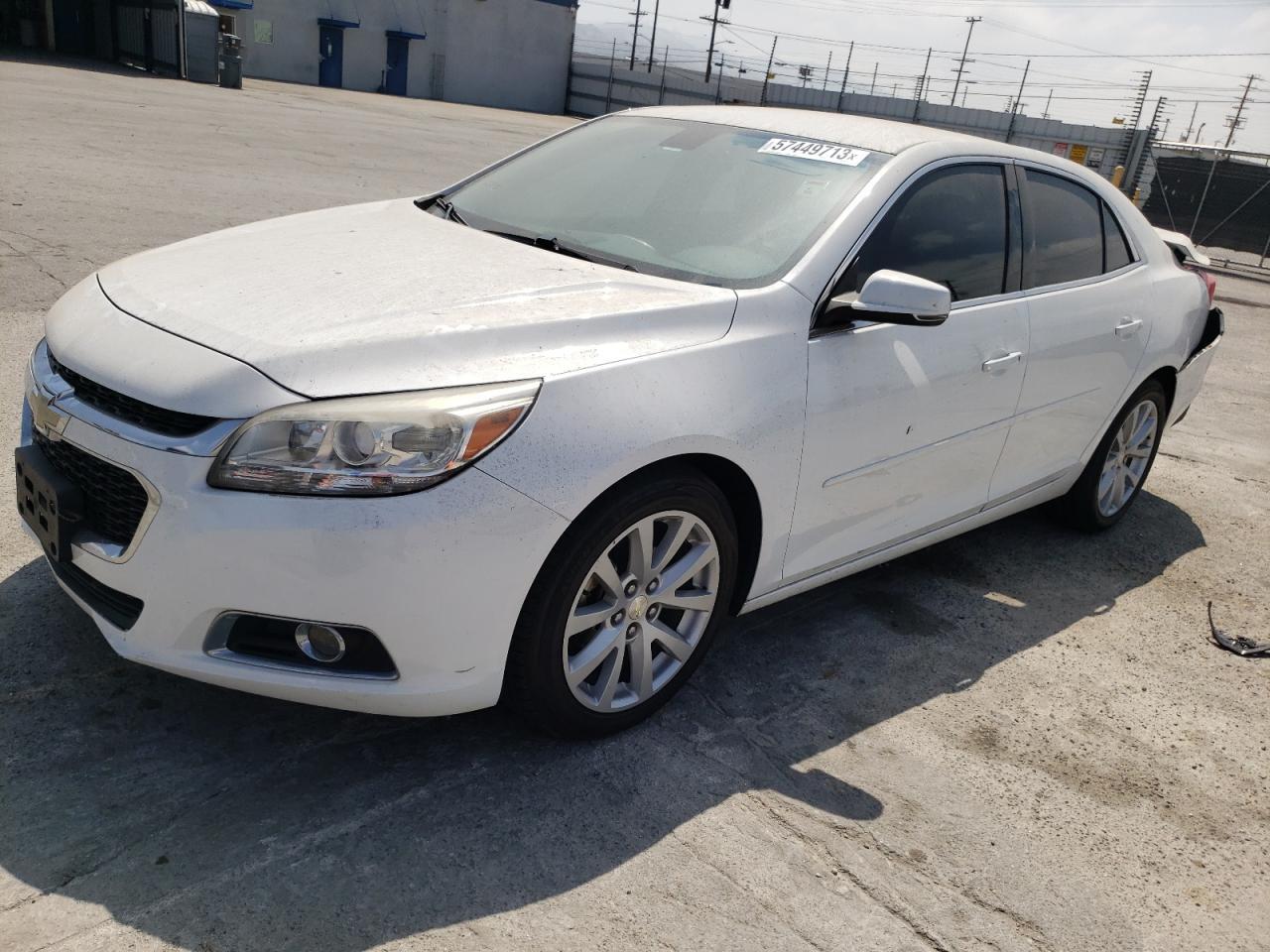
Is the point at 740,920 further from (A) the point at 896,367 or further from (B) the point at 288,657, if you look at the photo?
(A) the point at 896,367

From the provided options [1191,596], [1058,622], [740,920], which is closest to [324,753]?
[740,920]

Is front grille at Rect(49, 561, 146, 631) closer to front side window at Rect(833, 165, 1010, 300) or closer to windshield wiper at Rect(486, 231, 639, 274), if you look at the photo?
windshield wiper at Rect(486, 231, 639, 274)

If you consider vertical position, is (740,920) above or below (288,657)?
below

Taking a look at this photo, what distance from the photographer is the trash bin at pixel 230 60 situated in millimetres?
27578

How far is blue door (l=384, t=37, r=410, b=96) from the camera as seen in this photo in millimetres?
42875

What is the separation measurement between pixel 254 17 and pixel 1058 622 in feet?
135

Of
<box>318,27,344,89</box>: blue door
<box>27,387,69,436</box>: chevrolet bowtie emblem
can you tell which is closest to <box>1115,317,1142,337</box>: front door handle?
<box>27,387,69,436</box>: chevrolet bowtie emblem

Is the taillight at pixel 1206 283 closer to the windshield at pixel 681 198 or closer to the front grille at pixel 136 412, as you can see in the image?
the windshield at pixel 681 198

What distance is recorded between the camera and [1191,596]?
4617mm

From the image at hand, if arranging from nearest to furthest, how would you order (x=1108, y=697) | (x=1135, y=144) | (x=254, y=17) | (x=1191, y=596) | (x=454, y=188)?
(x=1108, y=697) < (x=454, y=188) < (x=1191, y=596) < (x=1135, y=144) < (x=254, y=17)

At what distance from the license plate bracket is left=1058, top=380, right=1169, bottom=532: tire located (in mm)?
4007

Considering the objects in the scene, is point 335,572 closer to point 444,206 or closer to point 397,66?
point 444,206

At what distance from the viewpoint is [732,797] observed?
9.38ft

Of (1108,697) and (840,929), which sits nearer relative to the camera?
(840,929)
